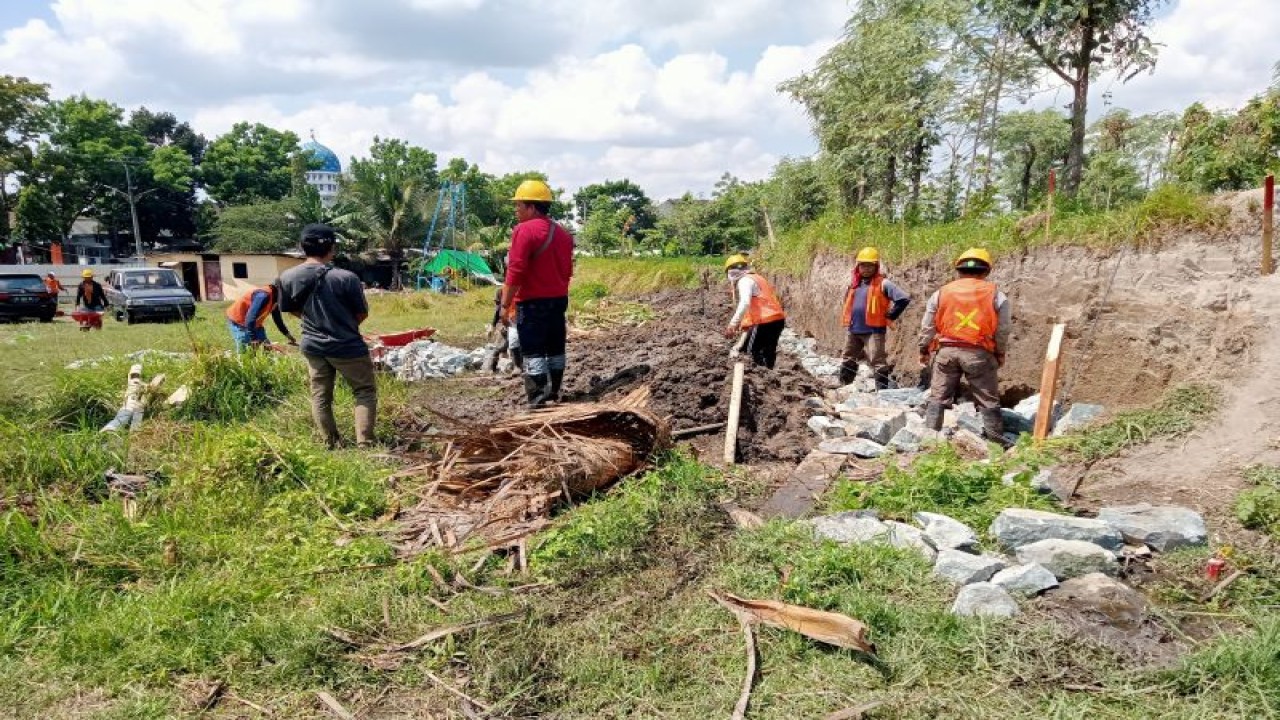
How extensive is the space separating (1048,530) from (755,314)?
4.64m

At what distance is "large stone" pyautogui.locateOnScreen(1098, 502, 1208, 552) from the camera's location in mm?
3400

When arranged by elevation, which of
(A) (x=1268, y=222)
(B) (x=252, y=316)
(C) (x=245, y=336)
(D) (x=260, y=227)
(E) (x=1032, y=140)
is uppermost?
(E) (x=1032, y=140)

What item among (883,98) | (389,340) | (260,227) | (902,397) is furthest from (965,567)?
(260,227)

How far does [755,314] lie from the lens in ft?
25.6

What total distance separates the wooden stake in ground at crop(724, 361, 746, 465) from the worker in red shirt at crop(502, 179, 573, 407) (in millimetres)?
1549

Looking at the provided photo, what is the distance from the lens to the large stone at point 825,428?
5797 mm

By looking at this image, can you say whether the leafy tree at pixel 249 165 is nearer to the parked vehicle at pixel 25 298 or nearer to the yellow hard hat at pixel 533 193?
the parked vehicle at pixel 25 298

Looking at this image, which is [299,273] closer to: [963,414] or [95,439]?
[95,439]

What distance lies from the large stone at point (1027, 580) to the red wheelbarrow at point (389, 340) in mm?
7488

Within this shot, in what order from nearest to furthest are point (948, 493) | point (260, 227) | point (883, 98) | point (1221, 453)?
point (948, 493) < point (1221, 453) < point (883, 98) < point (260, 227)

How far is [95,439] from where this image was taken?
4984mm

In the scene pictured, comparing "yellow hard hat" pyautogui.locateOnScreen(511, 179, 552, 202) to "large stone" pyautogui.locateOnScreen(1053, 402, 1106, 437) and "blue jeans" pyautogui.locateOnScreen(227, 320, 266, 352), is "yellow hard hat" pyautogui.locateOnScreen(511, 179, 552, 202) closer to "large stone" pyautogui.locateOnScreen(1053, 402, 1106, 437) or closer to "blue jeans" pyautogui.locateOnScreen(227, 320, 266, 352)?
"blue jeans" pyautogui.locateOnScreen(227, 320, 266, 352)

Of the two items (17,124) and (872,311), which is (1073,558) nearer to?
(872,311)

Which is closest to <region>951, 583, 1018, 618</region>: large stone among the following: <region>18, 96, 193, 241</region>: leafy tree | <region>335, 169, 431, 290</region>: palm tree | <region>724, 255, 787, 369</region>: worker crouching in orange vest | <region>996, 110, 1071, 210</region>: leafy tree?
<region>724, 255, 787, 369</region>: worker crouching in orange vest
